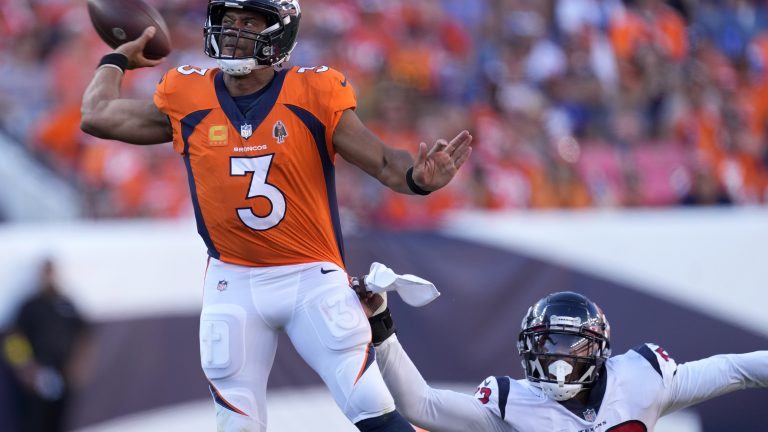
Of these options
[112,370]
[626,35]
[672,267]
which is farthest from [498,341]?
[626,35]

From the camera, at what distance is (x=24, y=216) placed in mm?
7672

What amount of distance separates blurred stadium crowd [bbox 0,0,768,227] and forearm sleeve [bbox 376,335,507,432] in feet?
10.1

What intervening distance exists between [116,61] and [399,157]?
4.28ft

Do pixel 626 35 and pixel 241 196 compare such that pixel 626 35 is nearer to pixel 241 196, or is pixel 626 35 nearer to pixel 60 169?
pixel 60 169

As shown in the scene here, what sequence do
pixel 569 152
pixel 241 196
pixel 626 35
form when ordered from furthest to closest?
pixel 626 35
pixel 569 152
pixel 241 196

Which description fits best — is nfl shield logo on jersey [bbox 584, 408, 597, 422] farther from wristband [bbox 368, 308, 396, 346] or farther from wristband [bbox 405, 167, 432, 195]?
wristband [bbox 405, 167, 432, 195]

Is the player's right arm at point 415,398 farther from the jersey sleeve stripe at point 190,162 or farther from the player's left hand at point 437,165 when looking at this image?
the jersey sleeve stripe at point 190,162

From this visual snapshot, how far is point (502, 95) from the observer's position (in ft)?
32.4

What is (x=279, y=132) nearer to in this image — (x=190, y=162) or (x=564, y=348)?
(x=190, y=162)

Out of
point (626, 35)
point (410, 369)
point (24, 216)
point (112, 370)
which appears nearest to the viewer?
point (410, 369)

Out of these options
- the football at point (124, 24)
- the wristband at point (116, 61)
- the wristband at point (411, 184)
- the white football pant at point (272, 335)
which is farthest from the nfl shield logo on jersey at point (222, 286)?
the football at point (124, 24)

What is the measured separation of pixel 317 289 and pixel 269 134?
60 cm

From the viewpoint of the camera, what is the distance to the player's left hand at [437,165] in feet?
12.7

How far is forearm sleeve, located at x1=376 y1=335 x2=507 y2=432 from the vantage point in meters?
4.24
